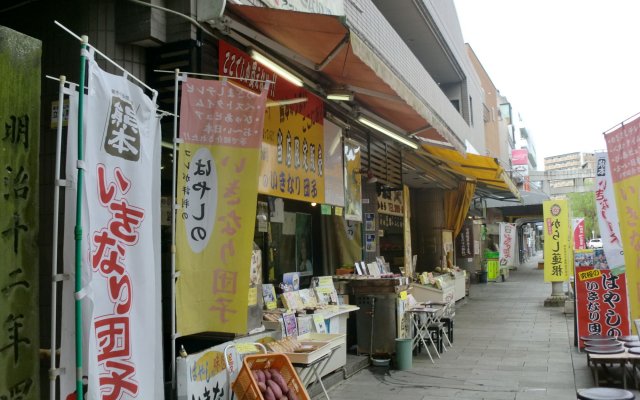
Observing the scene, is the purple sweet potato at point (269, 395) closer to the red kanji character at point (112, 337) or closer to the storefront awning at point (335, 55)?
the red kanji character at point (112, 337)

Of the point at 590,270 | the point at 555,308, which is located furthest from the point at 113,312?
the point at 555,308

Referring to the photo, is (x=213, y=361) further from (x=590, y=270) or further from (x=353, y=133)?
(x=590, y=270)

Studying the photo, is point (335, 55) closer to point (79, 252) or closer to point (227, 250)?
point (227, 250)

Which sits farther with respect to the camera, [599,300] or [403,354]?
[599,300]

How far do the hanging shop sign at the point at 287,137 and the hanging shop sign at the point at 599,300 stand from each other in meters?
6.02

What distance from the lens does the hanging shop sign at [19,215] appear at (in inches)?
112

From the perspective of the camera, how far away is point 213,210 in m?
4.20

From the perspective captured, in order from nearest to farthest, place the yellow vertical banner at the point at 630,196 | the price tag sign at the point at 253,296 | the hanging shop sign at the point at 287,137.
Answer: the yellow vertical banner at the point at 630,196 < the hanging shop sign at the point at 287,137 < the price tag sign at the point at 253,296

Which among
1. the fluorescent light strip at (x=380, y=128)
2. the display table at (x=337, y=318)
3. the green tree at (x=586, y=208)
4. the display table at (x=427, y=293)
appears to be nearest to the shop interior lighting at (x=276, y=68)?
the fluorescent light strip at (x=380, y=128)

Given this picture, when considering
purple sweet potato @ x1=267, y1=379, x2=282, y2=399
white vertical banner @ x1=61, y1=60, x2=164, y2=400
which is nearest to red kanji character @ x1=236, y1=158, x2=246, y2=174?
white vertical banner @ x1=61, y1=60, x2=164, y2=400

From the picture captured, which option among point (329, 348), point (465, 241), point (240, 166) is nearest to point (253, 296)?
point (329, 348)

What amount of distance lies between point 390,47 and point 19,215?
8.45 meters

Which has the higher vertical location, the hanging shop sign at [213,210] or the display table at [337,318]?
the hanging shop sign at [213,210]

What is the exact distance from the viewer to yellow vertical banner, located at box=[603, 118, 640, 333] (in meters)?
5.29
